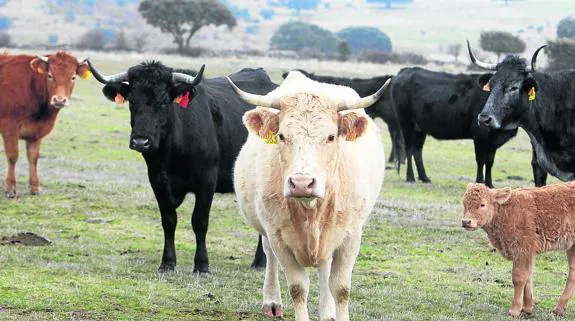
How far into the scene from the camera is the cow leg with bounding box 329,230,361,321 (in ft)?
23.5

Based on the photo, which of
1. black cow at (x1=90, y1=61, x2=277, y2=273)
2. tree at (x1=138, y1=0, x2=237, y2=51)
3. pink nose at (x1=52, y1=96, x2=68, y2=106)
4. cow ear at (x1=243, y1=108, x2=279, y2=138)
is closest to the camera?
cow ear at (x1=243, y1=108, x2=279, y2=138)

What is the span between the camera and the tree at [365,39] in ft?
369

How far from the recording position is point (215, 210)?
13578 millimetres

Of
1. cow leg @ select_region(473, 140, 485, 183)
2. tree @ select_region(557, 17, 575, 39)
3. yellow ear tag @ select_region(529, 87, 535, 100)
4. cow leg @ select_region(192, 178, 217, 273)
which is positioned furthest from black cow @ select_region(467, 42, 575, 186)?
tree @ select_region(557, 17, 575, 39)

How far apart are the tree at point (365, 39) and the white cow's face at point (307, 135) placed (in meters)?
106

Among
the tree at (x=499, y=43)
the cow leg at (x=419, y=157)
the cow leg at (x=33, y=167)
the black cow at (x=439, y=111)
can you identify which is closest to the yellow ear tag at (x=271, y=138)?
the cow leg at (x=33, y=167)

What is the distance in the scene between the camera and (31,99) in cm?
1466

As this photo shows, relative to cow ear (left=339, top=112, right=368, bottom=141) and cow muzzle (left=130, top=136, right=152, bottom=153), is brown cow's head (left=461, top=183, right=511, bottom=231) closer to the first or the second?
cow ear (left=339, top=112, right=368, bottom=141)

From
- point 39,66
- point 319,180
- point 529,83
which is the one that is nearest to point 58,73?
point 39,66

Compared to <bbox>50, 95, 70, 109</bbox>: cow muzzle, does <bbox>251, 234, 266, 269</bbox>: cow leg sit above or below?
below

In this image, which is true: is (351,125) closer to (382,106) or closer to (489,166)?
(489,166)

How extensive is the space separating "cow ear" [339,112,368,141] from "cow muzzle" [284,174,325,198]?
0.70 meters

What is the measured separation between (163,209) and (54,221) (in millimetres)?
3449

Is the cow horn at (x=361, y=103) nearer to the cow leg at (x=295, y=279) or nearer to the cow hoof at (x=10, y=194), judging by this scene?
the cow leg at (x=295, y=279)
